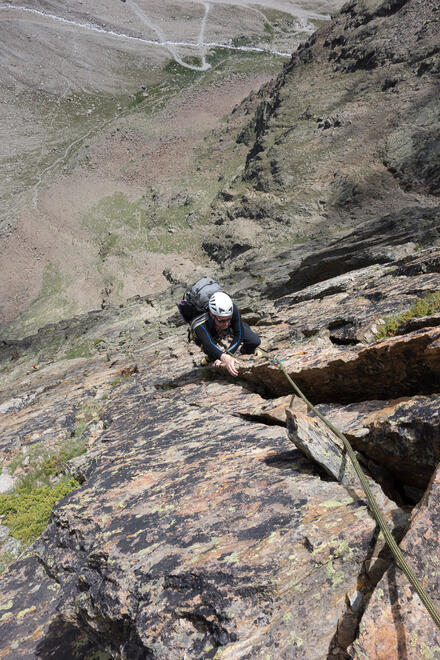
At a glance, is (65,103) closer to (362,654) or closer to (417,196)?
(417,196)

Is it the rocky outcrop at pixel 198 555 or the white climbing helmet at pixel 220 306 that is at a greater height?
the white climbing helmet at pixel 220 306

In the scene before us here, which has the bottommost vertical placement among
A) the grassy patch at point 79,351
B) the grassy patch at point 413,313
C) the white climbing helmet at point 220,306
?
the grassy patch at point 413,313

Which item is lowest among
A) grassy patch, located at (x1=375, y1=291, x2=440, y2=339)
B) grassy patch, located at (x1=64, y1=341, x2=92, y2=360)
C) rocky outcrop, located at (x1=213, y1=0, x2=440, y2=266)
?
grassy patch, located at (x1=375, y1=291, x2=440, y2=339)

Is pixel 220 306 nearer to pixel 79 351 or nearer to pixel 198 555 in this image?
pixel 198 555

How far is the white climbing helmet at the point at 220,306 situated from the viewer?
8250mm

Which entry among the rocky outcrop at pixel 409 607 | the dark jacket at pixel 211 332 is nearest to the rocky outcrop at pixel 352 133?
the dark jacket at pixel 211 332

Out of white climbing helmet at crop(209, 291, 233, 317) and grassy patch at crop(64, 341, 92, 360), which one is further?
grassy patch at crop(64, 341, 92, 360)

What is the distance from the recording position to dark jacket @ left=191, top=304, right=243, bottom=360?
29.0 ft

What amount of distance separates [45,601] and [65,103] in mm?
106931

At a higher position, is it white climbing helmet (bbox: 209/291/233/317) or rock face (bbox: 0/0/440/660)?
white climbing helmet (bbox: 209/291/233/317)

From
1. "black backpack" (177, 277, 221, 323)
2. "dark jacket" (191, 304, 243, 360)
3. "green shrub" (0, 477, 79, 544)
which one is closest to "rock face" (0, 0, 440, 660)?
"green shrub" (0, 477, 79, 544)

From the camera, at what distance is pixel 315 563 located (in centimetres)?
368

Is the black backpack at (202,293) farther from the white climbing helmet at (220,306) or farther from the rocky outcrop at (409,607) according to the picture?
the rocky outcrop at (409,607)

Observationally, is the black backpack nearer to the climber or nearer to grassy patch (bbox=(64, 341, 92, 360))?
the climber
